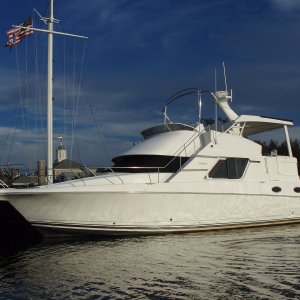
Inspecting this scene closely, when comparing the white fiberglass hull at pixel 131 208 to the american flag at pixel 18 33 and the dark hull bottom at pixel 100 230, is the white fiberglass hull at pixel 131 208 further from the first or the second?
the american flag at pixel 18 33

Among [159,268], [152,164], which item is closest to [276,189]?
[152,164]

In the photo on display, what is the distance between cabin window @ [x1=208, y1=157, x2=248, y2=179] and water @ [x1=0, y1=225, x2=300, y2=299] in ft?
6.24

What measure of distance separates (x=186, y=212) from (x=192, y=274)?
4.58 m

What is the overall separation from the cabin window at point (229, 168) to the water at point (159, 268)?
6.24 feet

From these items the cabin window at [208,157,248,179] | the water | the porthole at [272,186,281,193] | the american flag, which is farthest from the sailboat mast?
the porthole at [272,186,281,193]

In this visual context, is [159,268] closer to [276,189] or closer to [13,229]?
[276,189]

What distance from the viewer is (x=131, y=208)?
42.2ft

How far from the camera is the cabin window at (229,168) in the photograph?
46.3 ft

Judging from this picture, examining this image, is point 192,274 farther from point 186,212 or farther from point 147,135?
point 147,135

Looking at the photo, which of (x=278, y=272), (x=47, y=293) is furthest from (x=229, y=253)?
(x=47, y=293)

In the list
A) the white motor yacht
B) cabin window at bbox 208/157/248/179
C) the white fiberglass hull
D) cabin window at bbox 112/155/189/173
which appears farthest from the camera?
cabin window at bbox 208/157/248/179

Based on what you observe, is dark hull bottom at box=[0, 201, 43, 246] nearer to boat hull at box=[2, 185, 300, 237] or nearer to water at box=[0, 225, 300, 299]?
boat hull at box=[2, 185, 300, 237]

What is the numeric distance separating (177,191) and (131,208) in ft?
4.63

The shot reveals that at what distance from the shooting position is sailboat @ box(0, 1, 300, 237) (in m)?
12.6
